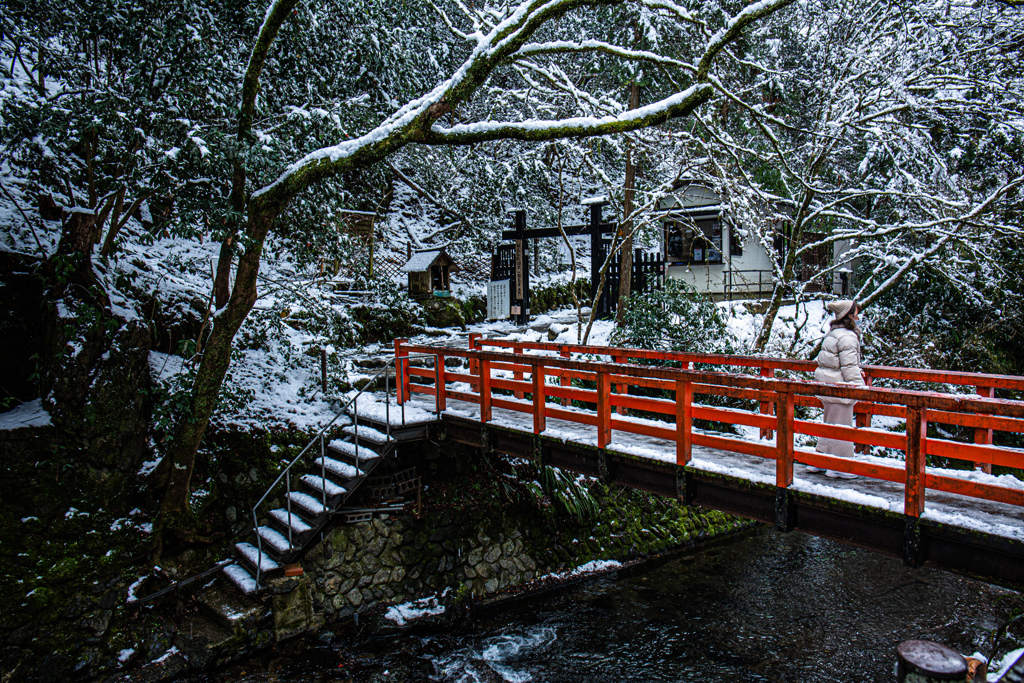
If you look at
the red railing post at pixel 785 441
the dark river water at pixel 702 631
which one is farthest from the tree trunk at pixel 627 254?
the red railing post at pixel 785 441

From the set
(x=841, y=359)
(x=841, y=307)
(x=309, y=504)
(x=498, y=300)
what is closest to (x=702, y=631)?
(x=841, y=359)

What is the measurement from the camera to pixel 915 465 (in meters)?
4.45

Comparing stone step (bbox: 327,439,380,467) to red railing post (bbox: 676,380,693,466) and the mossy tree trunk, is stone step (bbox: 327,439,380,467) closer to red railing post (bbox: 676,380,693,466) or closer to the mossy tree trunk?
the mossy tree trunk

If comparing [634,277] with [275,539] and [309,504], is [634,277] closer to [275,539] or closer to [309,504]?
[309,504]

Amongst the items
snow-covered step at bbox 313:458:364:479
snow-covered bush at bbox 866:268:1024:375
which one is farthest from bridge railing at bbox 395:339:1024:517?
snow-covered bush at bbox 866:268:1024:375

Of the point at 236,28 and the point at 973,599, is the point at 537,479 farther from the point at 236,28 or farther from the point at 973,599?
the point at 236,28

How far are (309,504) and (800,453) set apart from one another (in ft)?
21.1

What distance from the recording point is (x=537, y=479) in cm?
1052

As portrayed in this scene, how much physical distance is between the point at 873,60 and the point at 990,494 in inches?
451

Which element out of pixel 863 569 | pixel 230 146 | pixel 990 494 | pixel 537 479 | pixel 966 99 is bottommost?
pixel 863 569

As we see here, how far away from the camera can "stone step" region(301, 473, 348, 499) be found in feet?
26.3

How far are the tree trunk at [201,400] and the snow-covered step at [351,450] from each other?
1939 millimetres

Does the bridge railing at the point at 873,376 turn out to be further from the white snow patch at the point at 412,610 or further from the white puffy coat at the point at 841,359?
the white snow patch at the point at 412,610

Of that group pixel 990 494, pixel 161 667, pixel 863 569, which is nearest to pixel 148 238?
pixel 161 667
